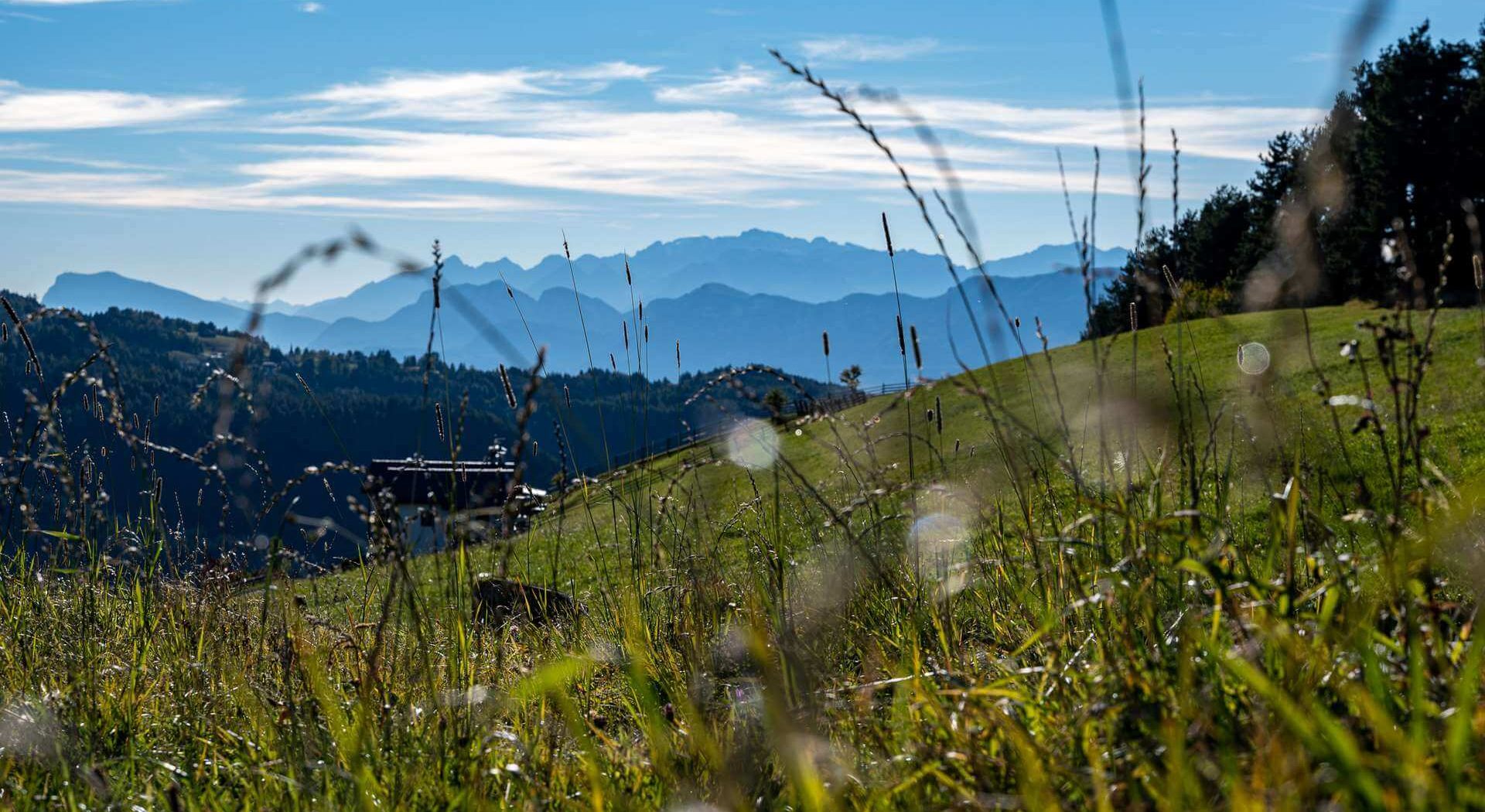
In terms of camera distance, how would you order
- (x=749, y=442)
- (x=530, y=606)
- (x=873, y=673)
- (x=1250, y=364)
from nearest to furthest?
(x=873, y=673) → (x=1250, y=364) → (x=749, y=442) → (x=530, y=606)

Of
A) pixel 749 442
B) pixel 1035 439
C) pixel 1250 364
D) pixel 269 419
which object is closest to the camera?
pixel 1035 439

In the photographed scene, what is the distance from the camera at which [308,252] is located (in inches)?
87.5

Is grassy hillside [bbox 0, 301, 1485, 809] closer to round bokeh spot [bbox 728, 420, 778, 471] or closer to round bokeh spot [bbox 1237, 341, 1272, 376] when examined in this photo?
round bokeh spot [bbox 1237, 341, 1272, 376]

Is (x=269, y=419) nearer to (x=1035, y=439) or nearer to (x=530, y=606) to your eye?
(x=530, y=606)

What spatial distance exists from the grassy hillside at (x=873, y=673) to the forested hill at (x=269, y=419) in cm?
40

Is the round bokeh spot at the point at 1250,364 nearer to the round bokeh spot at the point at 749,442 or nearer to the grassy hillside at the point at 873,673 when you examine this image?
the grassy hillside at the point at 873,673

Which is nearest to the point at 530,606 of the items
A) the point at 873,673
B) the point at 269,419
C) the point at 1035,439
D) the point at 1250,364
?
the point at 873,673

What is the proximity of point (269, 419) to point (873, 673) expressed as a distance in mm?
10363

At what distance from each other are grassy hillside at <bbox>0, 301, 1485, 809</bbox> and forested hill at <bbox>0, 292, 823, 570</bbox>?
399mm

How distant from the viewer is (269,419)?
1180 cm

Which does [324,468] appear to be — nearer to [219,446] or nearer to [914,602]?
[219,446]

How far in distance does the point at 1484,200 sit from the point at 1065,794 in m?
41.8

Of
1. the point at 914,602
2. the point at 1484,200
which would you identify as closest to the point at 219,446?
the point at 914,602

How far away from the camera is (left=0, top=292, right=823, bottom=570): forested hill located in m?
3.08
